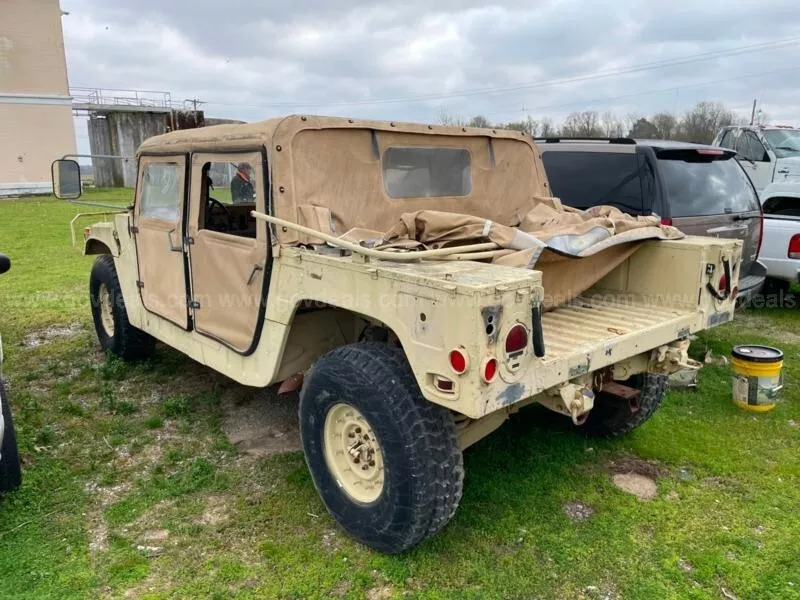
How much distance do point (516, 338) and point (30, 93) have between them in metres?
34.2

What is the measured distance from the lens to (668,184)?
551 centimetres

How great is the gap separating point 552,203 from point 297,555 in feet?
9.01

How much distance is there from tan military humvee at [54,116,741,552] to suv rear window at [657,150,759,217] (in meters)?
1.57

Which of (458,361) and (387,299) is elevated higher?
(387,299)

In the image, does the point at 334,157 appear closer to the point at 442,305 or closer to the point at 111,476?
the point at 442,305

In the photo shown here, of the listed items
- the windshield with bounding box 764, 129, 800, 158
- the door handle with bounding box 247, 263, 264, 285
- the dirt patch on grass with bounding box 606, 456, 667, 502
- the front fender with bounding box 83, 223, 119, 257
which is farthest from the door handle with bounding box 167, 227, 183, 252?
the windshield with bounding box 764, 129, 800, 158

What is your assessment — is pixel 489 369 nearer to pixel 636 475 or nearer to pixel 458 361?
pixel 458 361

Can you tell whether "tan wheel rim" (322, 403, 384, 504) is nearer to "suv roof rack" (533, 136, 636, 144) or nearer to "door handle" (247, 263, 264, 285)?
"door handle" (247, 263, 264, 285)

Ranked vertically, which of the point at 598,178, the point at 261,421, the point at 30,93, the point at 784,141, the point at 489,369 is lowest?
the point at 261,421

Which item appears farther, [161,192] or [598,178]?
[598,178]

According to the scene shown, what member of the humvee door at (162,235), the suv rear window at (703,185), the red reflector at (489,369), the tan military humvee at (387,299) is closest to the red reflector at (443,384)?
the tan military humvee at (387,299)

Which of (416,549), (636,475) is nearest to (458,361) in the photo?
(416,549)

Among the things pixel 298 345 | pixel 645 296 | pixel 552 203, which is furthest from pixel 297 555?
pixel 552 203

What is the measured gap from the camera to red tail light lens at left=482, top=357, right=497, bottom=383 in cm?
248
